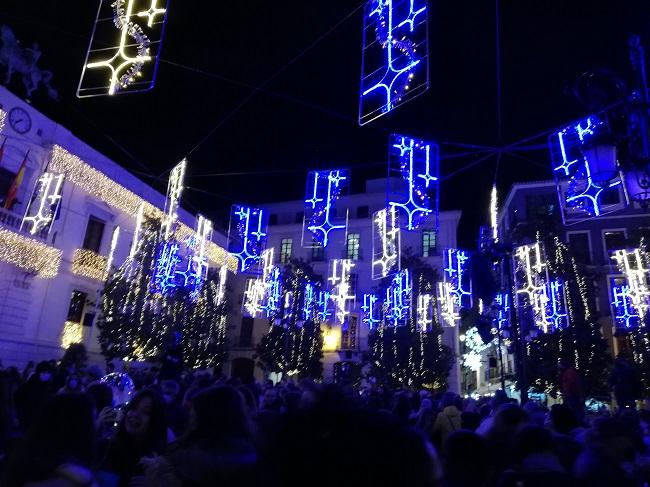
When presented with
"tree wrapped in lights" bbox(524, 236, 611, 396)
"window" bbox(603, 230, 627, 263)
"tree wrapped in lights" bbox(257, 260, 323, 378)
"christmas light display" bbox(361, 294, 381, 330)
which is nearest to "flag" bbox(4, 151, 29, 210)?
"tree wrapped in lights" bbox(257, 260, 323, 378)

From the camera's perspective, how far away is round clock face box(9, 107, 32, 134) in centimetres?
1872

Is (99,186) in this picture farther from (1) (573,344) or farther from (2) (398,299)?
(1) (573,344)

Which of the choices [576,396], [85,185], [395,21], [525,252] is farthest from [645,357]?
[85,185]

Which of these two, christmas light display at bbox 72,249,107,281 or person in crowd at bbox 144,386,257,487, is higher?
christmas light display at bbox 72,249,107,281

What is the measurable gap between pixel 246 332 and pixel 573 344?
75.8ft

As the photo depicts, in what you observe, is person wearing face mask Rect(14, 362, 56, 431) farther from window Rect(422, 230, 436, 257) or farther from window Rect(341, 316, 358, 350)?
window Rect(422, 230, 436, 257)

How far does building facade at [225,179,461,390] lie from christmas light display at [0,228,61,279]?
1593 centimetres

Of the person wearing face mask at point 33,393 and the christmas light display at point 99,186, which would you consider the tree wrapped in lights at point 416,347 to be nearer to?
the christmas light display at point 99,186

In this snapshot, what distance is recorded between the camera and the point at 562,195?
36.7 ft

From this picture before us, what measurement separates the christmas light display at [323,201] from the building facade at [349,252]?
19.2m

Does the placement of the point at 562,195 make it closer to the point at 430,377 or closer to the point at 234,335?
the point at 430,377

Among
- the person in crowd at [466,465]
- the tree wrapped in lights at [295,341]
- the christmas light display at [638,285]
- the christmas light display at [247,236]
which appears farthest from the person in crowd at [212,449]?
the tree wrapped in lights at [295,341]

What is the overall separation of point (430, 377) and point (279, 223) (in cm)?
1899

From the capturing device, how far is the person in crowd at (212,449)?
2.36 m
